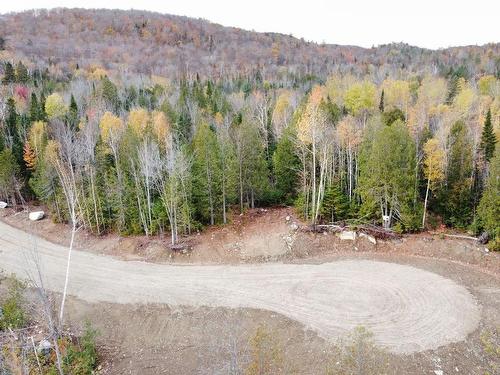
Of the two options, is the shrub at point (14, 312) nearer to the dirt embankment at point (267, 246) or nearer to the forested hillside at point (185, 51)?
the dirt embankment at point (267, 246)

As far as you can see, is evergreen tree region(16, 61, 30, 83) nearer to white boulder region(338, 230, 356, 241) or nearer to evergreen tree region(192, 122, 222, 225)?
evergreen tree region(192, 122, 222, 225)

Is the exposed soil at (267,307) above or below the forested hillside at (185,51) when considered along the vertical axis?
below

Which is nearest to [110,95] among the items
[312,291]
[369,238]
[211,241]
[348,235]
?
[211,241]

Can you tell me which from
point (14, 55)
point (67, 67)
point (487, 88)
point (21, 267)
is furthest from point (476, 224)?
point (14, 55)

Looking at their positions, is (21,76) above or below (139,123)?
above

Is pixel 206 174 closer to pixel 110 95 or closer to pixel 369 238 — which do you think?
pixel 369 238

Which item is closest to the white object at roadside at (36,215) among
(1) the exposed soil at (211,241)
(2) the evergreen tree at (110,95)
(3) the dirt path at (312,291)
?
(1) the exposed soil at (211,241)
